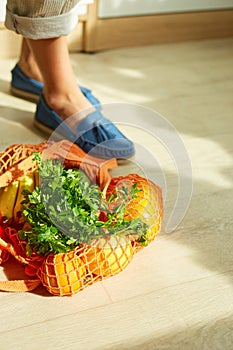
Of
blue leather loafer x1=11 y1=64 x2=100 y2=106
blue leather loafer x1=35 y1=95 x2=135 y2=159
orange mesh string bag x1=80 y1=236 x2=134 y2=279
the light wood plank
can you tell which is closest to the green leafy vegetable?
orange mesh string bag x1=80 y1=236 x2=134 y2=279

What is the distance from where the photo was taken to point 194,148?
1.50 m

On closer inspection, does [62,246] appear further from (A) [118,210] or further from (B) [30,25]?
(B) [30,25]

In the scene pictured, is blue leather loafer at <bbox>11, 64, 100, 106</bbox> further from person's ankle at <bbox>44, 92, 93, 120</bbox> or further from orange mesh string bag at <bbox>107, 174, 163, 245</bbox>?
orange mesh string bag at <bbox>107, 174, 163, 245</bbox>

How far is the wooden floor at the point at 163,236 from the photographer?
3.14ft

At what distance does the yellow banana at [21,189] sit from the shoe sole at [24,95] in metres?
0.54

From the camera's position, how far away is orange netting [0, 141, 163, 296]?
3.30 ft

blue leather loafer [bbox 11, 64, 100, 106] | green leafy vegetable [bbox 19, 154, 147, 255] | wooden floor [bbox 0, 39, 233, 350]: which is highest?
green leafy vegetable [bbox 19, 154, 147, 255]

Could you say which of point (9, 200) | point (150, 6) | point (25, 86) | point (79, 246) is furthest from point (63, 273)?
point (150, 6)

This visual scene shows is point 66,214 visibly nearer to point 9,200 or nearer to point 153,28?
point 9,200

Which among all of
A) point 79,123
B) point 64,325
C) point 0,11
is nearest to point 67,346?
point 64,325

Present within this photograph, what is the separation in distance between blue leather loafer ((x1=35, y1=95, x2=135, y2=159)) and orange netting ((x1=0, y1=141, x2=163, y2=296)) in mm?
164

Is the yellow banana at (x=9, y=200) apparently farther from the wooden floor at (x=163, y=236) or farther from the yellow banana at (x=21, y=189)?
the wooden floor at (x=163, y=236)

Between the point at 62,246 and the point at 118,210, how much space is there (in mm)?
120

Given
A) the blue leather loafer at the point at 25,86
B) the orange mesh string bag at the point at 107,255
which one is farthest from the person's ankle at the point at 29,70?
the orange mesh string bag at the point at 107,255
